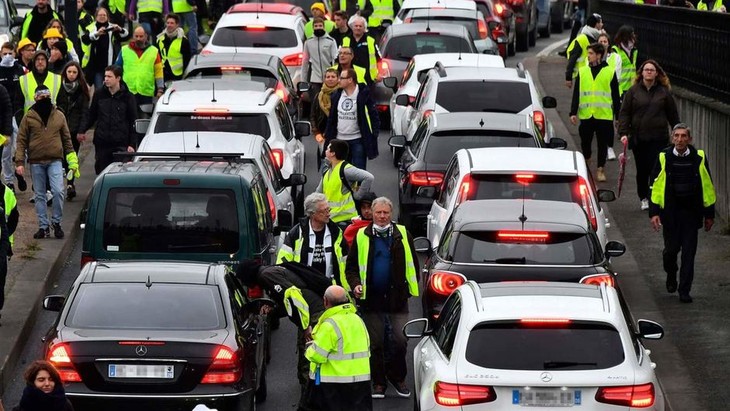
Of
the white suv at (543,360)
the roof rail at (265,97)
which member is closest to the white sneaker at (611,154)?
the roof rail at (265,97)

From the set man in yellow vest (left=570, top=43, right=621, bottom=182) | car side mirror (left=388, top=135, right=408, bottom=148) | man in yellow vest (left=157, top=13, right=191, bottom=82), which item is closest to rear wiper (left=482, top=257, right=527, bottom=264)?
car side mirror (left=388, top=135, right=408, bottom=148)

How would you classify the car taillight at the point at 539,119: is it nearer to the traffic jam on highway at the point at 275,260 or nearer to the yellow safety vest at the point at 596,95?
the traffic jam on highway at the point at 275,260

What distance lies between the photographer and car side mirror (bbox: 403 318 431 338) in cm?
1321

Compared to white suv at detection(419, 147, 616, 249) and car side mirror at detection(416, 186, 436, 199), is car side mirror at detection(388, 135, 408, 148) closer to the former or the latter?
car side mirror at detection(416, 186, 436, 199)

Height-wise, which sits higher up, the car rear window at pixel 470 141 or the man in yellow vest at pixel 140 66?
the car rear window at pixel 470 141

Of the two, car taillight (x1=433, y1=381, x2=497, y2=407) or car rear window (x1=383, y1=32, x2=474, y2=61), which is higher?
car taillight (x1=433, y1=381, x2=497, y2=407)

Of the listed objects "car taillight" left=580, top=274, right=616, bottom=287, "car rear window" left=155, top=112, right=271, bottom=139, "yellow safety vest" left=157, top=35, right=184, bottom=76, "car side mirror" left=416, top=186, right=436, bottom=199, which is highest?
"car taillight" left=580, top=274, right=616, bottom=287

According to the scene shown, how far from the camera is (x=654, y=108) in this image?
22203 mm

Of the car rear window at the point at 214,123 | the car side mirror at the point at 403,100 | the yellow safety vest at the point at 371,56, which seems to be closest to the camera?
the car rear window at the point at 214,123

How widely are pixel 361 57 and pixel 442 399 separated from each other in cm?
1734

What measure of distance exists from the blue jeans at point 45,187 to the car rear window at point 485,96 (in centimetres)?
522

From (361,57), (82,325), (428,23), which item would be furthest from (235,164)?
(428,23)

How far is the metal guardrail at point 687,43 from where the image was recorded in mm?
24359

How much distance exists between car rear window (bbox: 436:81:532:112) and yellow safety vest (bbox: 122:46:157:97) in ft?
15.5
